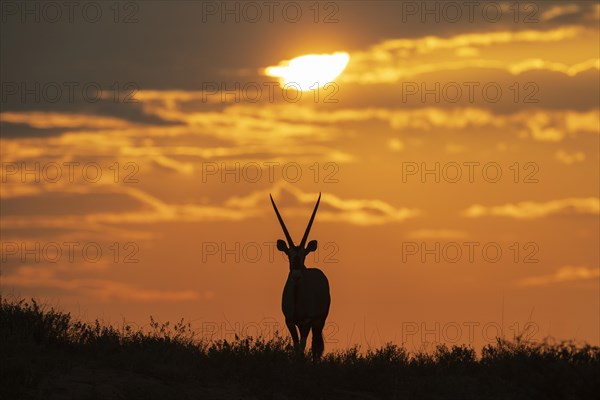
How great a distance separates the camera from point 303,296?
75.7ft

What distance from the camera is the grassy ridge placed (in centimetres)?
1466

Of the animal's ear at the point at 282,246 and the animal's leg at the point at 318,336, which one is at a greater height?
the animal's ear at the point at 282,246

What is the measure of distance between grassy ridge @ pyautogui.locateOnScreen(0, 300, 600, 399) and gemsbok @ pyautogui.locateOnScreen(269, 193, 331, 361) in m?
4.18

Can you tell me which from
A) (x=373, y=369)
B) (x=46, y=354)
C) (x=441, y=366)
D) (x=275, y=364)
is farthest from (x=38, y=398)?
(x=441, y=366)

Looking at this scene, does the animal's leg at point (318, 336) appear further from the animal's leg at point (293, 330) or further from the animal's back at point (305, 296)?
the animal's leg at point (293, 330)

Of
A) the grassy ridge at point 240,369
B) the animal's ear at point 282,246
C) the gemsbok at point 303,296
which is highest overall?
the animal's ear at point 282,246

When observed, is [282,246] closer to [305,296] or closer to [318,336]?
[305,296]

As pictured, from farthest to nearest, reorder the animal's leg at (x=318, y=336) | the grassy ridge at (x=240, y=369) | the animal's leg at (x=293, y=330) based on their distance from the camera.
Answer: the animal's leg at (x=318, y=336) → the animal's leg at (x=293, y=330) → the grassy ridge at (x=240, y=369)

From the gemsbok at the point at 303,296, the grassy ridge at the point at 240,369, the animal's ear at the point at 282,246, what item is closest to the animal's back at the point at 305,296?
the gemsbok at the point at 303,296

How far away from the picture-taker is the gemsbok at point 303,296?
22766 mm

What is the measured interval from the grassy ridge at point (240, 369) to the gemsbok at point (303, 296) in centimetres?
418

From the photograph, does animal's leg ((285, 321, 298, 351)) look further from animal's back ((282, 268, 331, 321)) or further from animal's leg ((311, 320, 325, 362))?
animal's leg ((311, 320, 325, 362))

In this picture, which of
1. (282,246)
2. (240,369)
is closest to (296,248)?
(282,246)

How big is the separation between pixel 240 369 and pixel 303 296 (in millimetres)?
6959
